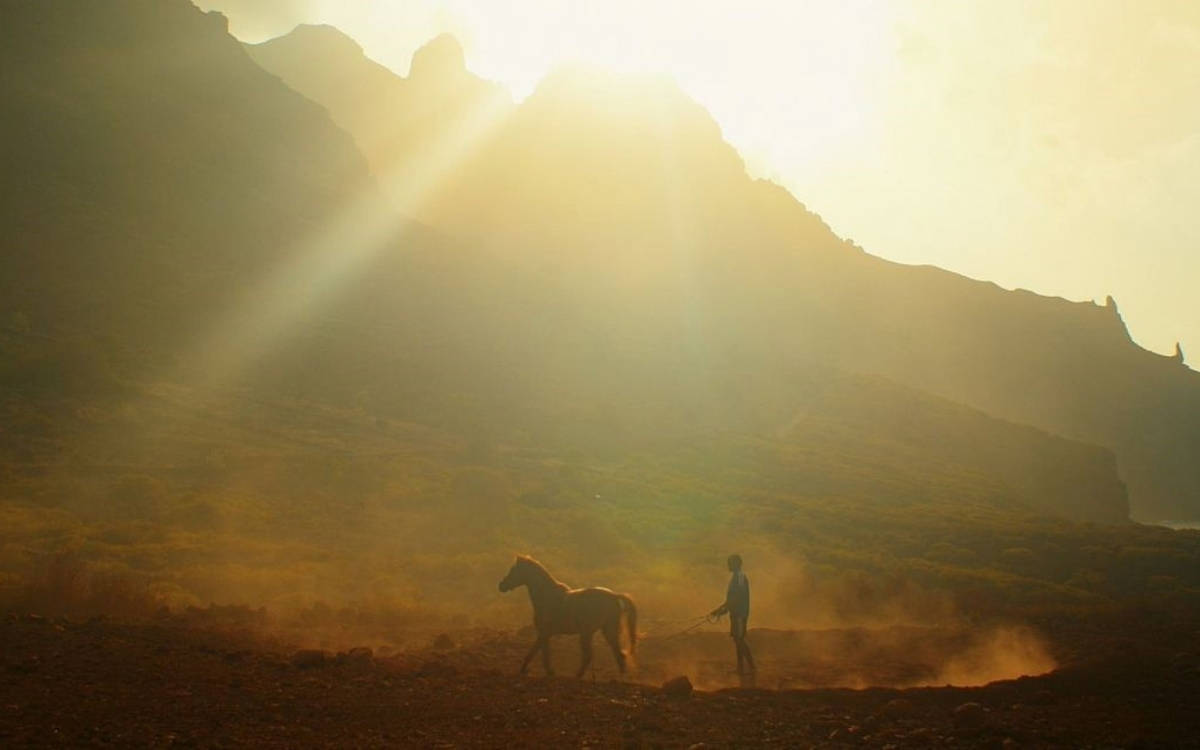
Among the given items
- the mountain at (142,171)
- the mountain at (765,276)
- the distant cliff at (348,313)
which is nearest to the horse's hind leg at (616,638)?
the distant cliff at (348,313)

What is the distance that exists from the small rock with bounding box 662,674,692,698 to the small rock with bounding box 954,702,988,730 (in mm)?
3506

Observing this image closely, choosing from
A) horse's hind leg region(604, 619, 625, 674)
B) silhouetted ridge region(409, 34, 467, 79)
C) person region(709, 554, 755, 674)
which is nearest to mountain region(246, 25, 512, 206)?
silhouetted ridge region(409, 34, 467, 79)

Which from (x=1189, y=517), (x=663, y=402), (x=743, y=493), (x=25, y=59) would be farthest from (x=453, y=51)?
(x=1189, y=517)

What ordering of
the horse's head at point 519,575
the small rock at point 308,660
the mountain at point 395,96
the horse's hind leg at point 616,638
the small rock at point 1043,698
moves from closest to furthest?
the small rock at point 1043,698 → the small rock at point 308,660 → the horse's hind leg at point 616,638 → the horse's head at point 519,575 → the mountain at point 395,96

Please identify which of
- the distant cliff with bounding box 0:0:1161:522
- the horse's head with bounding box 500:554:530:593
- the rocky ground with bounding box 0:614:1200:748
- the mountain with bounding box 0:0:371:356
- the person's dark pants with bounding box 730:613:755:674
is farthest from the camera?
the mountain with bounding box 0:0:371:356

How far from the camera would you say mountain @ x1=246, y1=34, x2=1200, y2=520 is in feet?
395

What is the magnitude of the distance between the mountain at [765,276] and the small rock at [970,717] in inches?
3691

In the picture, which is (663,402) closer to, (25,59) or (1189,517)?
(25,59)

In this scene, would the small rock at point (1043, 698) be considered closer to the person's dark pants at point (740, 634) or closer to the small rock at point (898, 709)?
the small rock at point (898, 709)

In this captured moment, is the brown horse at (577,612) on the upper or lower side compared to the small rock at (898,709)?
upper

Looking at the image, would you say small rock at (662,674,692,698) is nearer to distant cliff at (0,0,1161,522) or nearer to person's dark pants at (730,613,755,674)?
person's dark pants at (730,613,755,674)

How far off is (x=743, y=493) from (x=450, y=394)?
22787mm

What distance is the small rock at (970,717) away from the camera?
9.84m

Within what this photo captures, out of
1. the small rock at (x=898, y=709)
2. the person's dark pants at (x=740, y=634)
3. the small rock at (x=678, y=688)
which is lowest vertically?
the small rock at (x=898, y=709)
